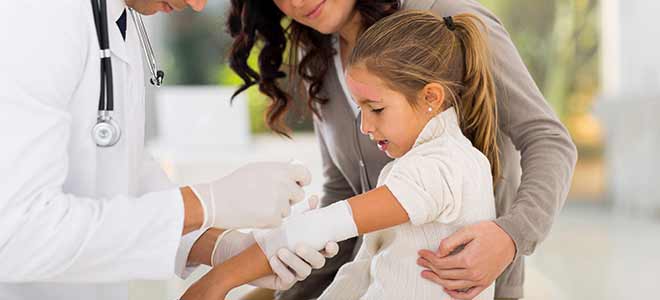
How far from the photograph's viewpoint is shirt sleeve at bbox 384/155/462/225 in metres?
1.43

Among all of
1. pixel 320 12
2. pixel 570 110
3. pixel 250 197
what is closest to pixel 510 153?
pixel 320 12

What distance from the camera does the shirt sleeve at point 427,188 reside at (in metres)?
1.43

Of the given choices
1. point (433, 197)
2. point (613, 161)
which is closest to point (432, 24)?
point (433, 197)

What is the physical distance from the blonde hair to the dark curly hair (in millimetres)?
386

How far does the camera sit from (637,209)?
504 cm

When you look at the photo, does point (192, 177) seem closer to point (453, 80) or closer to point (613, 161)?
point (613, 161)

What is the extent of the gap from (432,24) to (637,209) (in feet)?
12.6

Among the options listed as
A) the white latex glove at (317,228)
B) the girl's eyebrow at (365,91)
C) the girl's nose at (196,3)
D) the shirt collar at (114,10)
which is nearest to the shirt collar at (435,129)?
the girl's eyebrow at (365,91)

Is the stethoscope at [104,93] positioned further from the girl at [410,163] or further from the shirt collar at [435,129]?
the shirt collar at [435,129]

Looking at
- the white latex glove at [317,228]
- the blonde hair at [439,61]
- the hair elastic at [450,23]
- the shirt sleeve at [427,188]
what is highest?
the hair elastic at [450,23]

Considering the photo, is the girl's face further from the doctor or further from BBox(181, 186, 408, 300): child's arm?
the doctor

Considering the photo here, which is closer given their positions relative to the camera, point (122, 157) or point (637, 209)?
point (122, 157)

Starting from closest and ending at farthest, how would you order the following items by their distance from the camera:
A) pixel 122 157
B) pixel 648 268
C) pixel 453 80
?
pixel 122 157, pixel 453 80, pixel 648 268

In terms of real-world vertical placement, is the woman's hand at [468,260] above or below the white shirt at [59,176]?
below
